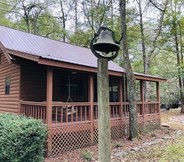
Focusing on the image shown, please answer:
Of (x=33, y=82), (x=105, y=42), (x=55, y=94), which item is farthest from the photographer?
(x=55, y=94)

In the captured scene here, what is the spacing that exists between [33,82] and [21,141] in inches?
150

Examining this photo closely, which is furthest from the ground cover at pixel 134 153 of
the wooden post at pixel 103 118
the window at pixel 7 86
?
the window at pixel 7 86

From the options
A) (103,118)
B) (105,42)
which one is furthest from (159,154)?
(105,42)

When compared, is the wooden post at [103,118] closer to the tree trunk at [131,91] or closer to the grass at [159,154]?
the grass at [159,154]

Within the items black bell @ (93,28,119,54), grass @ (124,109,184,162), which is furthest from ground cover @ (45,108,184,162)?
black bell @ (93,28,119,54)

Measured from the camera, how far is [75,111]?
7.42 meters

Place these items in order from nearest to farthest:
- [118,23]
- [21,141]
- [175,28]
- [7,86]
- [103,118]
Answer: [103,118]
[21,141]
[7,86]
[175,28]
[118,23]

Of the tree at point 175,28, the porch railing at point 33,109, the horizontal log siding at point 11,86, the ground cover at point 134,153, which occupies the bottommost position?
the ground cover at point 134,153

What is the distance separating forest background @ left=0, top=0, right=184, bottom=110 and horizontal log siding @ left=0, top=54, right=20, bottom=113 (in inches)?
425

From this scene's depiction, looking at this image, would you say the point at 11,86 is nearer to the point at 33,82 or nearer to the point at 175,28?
the point at 33,82

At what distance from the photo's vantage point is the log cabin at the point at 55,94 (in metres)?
5.60

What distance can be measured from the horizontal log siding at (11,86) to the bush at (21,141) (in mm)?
2795

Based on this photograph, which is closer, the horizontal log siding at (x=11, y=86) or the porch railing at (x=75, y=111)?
the porch railing at (x=75, y=111)

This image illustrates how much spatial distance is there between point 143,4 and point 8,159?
1845 centimetres
